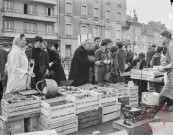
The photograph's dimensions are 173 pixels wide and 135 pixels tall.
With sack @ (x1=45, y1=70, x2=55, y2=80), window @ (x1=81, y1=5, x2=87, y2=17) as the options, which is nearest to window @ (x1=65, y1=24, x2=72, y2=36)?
window @ (x1=81, y1=5, x2=87, y2=17)

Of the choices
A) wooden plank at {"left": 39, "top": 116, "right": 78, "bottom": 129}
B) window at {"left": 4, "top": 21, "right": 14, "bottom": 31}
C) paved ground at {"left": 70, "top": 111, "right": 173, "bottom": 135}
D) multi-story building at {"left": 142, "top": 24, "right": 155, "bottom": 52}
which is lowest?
paved ground at {"left": 70, "top": 111, "right": 173, "bottom": 135}

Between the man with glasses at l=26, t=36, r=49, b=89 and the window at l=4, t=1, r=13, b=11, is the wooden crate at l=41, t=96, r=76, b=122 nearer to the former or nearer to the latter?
the man with glasses at l=26, t=36, r=49, b=89

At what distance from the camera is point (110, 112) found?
451 centimetres

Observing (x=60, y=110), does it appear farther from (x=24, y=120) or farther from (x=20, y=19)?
Result: (x=20, y=19)

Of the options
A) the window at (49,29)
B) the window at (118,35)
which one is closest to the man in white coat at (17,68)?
the window at (49,29)

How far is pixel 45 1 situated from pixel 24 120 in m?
24.0

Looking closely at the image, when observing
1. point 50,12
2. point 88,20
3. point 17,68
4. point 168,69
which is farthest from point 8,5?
point 168,69

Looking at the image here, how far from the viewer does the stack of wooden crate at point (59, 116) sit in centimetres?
348

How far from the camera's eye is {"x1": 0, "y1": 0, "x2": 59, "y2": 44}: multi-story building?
2295 centimetres

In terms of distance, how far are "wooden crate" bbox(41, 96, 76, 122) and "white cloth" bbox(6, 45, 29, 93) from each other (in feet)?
2.37

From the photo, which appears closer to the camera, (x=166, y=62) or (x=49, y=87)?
(x=49, y=87)

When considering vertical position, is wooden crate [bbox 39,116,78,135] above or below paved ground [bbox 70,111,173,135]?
above

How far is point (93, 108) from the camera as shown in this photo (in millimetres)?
4160

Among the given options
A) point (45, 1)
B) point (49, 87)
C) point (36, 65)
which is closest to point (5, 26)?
point (45, 1)
